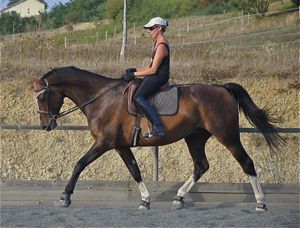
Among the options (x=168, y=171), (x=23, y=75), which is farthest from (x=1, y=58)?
(x=168, y=171)

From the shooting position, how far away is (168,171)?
14.2 m

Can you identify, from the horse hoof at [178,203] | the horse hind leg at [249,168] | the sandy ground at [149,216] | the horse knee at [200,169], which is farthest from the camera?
the horse knee at [200,169]

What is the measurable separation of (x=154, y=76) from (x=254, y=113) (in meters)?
1.66

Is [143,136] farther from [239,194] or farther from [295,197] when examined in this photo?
[295,197]

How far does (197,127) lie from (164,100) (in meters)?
0.65

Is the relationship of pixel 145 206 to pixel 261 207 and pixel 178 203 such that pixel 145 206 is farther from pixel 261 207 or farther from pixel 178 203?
pixel 261 207

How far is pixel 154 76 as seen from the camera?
8961 mm

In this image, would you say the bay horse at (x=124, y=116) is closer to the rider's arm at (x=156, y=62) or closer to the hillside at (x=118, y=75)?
the rider's arm at (x=156, y=62)

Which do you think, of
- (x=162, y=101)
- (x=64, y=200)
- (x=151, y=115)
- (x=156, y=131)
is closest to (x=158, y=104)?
(x=162, y=101)

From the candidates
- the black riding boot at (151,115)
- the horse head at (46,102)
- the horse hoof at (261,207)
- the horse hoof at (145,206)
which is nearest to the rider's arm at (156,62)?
the black riding boot at (151,115)

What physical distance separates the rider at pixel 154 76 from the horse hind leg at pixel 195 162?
2.76ft

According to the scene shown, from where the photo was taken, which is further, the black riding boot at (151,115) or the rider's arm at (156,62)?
the rider's arm at (156,62)

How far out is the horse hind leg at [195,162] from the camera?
928 centimetres

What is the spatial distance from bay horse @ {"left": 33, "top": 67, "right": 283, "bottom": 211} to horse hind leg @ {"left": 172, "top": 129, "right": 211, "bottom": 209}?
14mm
